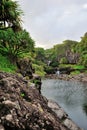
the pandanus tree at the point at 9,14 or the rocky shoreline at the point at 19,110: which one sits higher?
the pandanus tree at the point at 9,14

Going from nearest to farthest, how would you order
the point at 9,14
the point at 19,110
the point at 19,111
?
1. the point at 19,111
2. the point at 19,110
3. the point at 9,14

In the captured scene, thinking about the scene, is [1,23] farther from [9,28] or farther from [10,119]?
[10,119]

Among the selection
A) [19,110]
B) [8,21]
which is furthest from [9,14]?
[19,110]

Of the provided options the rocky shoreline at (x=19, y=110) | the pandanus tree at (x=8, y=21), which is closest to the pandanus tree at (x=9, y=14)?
the pandanus tree at (x=8, y=21)

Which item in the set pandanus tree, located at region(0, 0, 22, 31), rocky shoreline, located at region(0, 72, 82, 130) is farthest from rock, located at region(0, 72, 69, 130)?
pandanus tree, located at region(0, 0, 22, 31)

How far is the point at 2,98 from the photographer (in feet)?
65.6

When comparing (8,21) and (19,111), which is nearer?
(19,111)

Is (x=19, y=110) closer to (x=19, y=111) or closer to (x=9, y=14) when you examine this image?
(x=19, y=111)

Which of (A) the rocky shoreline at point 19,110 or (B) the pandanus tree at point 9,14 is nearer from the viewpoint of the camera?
(A) the rocky shoreline at point 19,110

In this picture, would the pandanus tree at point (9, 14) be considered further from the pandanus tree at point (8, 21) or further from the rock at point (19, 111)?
the rock at point (19, 111)

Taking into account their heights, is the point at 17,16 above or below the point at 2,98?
above

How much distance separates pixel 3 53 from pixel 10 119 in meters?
28.8

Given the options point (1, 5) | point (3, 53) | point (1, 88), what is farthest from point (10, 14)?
point (1, 88)

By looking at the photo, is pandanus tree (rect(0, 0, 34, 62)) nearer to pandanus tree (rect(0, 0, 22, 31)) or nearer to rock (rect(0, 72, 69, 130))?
pandanus tree (rect(0, 0, 22, 31))
